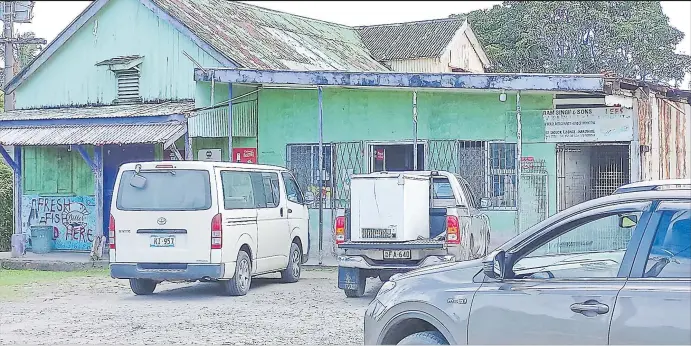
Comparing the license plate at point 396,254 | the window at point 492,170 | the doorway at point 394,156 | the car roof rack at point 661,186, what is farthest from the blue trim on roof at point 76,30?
the car roof rack at point 661,186

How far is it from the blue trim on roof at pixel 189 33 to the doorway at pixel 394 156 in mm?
3584

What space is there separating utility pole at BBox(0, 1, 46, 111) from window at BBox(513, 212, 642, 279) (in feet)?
67.9

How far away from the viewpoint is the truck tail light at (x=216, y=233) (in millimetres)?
13023

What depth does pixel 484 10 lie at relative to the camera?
42.4 m

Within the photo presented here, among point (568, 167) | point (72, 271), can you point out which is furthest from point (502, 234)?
point (72, 271)

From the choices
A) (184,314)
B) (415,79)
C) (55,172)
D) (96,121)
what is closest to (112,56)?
(96,121)

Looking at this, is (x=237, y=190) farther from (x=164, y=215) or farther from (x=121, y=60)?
(x=121, y=60)

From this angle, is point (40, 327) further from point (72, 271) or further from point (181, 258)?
point (72, 271)

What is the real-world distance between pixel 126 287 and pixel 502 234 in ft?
22.8

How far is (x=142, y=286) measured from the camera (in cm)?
1412

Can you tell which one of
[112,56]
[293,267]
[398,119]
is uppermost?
[112,56]

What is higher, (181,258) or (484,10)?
(484,10)

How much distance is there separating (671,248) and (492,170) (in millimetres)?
12177

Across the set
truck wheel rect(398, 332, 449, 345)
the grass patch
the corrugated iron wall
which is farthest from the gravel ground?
the corrugated iron wall
